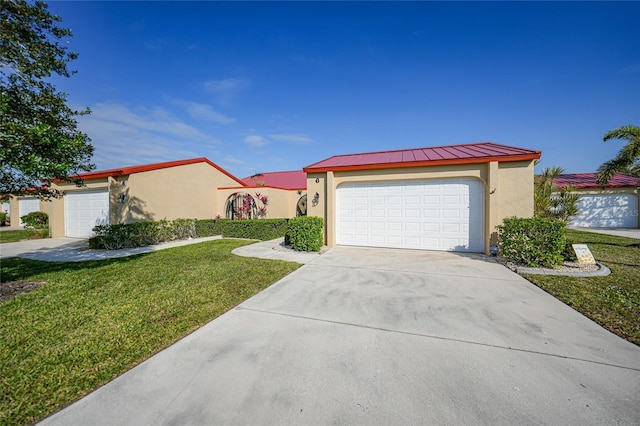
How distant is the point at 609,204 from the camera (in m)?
16.0

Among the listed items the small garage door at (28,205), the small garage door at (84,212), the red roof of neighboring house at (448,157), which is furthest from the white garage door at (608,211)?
the small garage door at (28,205)

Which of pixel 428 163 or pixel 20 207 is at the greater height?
pixel 428 163

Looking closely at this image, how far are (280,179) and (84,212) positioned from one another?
14.1 m

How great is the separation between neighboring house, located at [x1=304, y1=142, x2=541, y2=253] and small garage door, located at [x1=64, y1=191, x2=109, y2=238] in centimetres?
Result: 986

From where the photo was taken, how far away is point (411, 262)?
22.3 ft

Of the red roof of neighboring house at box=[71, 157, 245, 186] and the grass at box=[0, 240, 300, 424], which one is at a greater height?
the red roof of neighboring house at box=[71, 157, 245, 186]

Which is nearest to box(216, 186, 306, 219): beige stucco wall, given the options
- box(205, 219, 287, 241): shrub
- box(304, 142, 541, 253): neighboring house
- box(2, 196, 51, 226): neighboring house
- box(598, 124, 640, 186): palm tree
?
box(205, 219, 287, 241): shrub

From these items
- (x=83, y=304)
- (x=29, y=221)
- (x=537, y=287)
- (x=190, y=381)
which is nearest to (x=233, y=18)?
(x=83, y=304)

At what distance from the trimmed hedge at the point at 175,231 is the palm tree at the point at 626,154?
46.4ft

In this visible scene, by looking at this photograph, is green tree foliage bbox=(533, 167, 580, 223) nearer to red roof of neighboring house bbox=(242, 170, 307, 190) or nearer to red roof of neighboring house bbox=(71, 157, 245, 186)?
red roof of neighboring house bbox=(242, 170, 307, 190)

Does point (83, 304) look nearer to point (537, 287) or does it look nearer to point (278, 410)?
point (278, 410)

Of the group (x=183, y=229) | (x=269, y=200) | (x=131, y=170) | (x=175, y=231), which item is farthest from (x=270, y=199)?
(x=131, y=170)

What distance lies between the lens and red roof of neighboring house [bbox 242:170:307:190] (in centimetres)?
2125

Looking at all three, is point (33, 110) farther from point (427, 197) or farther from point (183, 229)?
point (427, 197)
